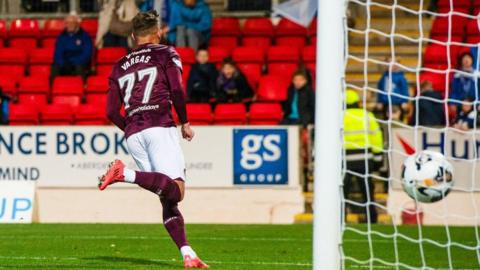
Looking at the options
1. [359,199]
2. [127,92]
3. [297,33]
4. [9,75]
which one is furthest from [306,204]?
[127,92]

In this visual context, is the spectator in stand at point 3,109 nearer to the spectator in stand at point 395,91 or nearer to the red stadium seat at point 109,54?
the red stadium seat at point 109,54

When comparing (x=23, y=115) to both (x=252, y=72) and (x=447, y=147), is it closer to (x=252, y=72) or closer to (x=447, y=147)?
(x=252, y=72)

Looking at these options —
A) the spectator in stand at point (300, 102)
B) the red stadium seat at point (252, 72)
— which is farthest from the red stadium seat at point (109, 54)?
the spectator in stand at point (300, 102)

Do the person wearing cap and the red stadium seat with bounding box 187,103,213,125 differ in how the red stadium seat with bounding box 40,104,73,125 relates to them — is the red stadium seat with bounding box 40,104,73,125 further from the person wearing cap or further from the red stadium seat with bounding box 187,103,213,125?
the person wearing cap

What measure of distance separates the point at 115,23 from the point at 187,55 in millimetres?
1476

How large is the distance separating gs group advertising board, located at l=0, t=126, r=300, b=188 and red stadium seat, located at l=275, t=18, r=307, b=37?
184 inches

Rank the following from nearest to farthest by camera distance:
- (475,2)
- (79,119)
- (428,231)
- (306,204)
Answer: (428,231), (306,204), (79,119), (475,2)

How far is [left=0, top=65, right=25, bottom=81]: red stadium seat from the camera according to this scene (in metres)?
22.5

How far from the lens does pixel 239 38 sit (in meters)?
23.1

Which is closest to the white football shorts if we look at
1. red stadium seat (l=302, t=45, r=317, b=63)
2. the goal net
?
the goal net

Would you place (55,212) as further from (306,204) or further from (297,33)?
(297,33)

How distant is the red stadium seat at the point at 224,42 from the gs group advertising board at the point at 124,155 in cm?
436

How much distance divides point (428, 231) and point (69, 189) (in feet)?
19.1

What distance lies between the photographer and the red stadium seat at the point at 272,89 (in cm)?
2042
